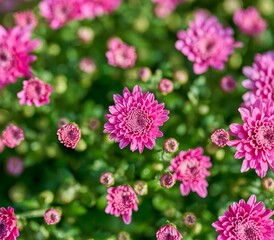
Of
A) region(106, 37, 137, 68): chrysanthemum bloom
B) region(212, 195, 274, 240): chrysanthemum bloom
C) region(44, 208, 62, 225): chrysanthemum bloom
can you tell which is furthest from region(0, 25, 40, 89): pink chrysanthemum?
region(212, 195, 274, 240): chrysanthemum bloom

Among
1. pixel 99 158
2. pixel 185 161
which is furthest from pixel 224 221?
pixel 99 158

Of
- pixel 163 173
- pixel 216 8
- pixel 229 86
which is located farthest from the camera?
pixel 216 8

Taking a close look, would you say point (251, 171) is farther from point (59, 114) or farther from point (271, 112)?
point (59, 114)

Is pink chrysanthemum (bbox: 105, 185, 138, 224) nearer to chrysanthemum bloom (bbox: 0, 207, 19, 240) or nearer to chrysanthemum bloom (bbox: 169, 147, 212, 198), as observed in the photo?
chrysanthemum bloom (bbox: 169, 147, 212, 198)

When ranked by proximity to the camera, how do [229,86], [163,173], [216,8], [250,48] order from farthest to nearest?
[216,8] < [250,48] < [229,86] < [163,173]

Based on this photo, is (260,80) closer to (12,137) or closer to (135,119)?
(135,119)

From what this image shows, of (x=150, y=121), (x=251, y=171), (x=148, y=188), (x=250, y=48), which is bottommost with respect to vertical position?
(x=251, y=171)

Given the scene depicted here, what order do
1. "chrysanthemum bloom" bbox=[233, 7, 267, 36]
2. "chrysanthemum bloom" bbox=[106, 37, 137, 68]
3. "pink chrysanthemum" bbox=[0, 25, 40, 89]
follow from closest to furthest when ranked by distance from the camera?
"pink chrysanthemum" bbox=[0, 25, 40, 89], "chrysanthemum bloom" bbox=[106, 37, 137, 68], "chrysanthemum bloom" bbox=[233, 7, 267, 36]

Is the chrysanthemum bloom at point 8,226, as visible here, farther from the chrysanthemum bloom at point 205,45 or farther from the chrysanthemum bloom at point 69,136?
the chrysanthemum bloom at point 205,45
